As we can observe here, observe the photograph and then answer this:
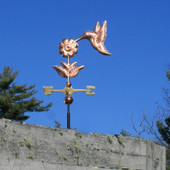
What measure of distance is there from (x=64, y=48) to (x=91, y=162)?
5.70 m

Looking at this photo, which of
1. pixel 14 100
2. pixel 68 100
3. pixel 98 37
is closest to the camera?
pixel 68 100

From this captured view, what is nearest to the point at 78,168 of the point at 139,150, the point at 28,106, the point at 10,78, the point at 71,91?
the point at 139,150

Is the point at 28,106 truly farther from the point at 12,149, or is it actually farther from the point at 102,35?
the point at 12,149

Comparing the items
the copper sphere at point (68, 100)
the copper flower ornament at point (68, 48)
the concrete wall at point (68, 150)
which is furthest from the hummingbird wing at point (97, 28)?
the concrete wall at point (68, 150)

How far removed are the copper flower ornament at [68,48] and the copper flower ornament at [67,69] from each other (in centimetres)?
40

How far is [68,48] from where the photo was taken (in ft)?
36.6

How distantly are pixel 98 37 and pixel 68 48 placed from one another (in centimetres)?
84

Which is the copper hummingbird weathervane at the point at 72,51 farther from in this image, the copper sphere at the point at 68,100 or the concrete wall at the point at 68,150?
the concrete wall at the point at 68,150

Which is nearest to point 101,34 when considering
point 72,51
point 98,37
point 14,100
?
point 98,37

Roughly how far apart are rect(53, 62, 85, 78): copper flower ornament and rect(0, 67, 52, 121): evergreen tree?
18888mm

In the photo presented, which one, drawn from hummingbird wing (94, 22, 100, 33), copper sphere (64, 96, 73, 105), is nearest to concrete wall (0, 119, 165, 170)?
copper sphere (64, 96, 73, 105)

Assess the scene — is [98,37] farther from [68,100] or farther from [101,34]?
[68,100]

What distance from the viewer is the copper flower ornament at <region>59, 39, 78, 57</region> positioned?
11.1 metres

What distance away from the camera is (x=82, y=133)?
593 centimetres
